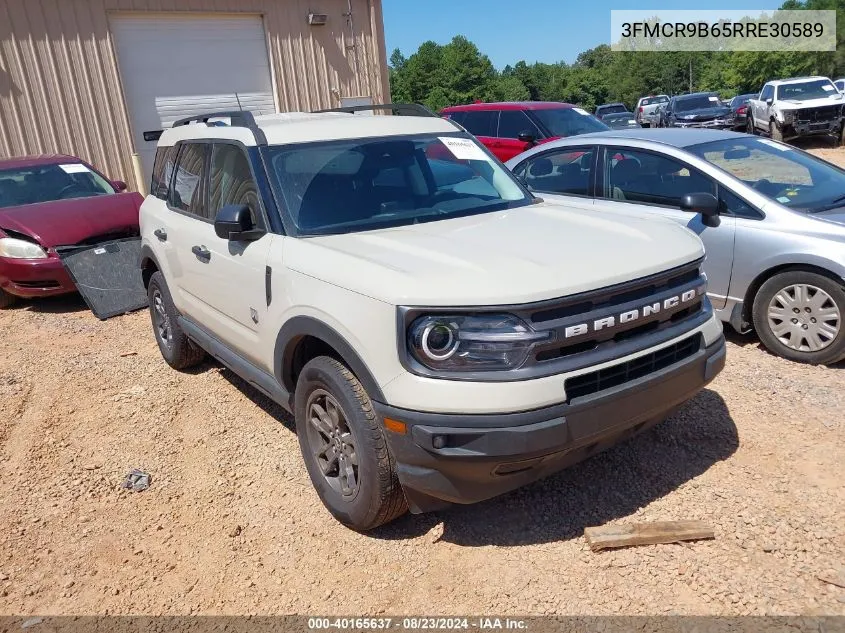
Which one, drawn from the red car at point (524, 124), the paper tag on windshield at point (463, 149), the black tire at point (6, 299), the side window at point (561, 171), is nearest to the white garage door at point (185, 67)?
the red car at point (524, 124)

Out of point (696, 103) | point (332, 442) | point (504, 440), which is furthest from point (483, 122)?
point (696, 103)

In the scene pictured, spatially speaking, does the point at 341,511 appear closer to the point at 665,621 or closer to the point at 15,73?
the point at 665,621

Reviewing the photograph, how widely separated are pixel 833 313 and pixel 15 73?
12.0 meters

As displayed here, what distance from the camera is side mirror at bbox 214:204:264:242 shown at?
3416 mm

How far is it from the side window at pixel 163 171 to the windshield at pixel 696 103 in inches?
805

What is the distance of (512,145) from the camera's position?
1098cm

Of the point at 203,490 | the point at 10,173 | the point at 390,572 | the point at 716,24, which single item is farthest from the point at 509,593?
the point at 716,24

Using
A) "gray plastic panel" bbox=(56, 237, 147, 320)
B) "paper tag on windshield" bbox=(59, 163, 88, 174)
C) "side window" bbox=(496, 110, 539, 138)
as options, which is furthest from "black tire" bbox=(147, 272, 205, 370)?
"side window" bbox=(496, 110, 539, 138)

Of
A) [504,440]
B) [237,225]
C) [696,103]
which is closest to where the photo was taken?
[504,440]

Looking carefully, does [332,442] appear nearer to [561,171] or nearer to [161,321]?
[161,321]

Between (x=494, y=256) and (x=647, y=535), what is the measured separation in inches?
54.7

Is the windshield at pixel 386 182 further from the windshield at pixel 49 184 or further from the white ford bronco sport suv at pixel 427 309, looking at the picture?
the windshield at pixel 49 184

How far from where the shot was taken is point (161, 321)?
5492 millimetres

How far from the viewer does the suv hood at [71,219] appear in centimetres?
716
